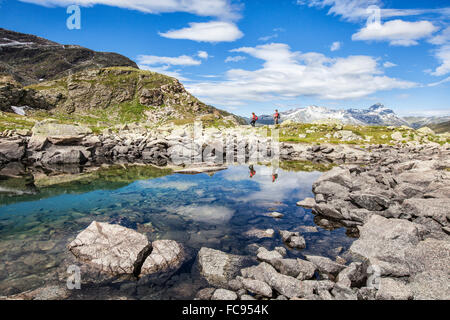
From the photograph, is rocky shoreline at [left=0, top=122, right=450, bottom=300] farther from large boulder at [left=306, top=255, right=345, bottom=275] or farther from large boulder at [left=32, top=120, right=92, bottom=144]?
large boulder at [left=32, top=120, right=92, bottom=144]

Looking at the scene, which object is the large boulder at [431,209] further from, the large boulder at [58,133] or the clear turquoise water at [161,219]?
the large boulder at [58,133]

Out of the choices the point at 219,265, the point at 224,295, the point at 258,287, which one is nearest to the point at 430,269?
the point at 258,287

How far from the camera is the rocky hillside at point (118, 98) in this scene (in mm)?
108750

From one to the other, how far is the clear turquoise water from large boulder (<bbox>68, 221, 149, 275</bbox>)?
0.94 m

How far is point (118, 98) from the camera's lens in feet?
396

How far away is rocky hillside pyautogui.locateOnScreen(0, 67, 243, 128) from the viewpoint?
10875cm

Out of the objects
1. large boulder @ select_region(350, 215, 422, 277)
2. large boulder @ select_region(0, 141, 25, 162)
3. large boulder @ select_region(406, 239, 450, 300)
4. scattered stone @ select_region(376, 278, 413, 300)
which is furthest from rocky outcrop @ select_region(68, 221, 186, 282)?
large boulder @ select_region(0, 141, 25, 162)

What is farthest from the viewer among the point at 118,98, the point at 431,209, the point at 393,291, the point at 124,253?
the point at 118,98

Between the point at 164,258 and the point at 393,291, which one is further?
the point at 164,258

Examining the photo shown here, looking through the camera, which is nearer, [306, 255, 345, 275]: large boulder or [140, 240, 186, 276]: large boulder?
[306, 255, 345, 275]: large boulder

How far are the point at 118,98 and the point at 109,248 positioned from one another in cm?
12562

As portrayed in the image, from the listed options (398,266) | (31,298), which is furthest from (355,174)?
(31,298)

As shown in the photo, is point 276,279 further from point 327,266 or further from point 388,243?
point 388,243
